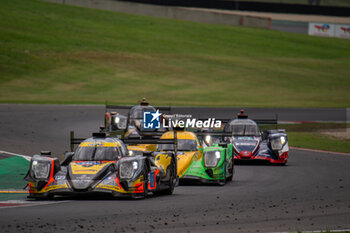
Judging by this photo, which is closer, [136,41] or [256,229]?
[256,229]

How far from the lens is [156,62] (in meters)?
69.0

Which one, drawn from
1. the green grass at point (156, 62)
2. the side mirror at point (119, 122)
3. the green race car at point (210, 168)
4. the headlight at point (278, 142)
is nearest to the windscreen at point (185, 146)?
the green race car at point (210, 168)

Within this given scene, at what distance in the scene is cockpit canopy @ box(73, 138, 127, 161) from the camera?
15.7 meters

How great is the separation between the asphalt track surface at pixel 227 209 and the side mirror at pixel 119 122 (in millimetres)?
8316

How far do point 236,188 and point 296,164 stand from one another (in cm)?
685

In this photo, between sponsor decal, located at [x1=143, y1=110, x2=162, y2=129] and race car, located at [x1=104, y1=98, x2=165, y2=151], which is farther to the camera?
race car, located at [x1=104, y1=98, x2=165, y2=151]

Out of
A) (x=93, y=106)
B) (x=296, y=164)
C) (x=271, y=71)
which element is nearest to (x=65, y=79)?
(x=93, y=106)

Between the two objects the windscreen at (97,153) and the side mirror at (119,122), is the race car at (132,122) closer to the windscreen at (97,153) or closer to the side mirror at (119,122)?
the side mirror at (119,122)

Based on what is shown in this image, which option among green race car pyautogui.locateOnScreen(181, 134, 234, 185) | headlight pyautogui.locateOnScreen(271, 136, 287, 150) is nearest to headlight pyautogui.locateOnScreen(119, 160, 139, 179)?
green race car pyautogui.locateOnScreen(181, 134, 234, 185)

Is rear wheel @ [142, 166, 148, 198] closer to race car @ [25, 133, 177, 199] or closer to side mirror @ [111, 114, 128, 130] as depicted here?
race car @ [25, 133, 177, 199]

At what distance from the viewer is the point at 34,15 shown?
257 feet

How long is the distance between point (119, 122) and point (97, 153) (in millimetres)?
14696

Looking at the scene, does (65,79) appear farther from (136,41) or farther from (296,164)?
(296,164)

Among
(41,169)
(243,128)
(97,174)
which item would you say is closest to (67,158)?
(41,169)
